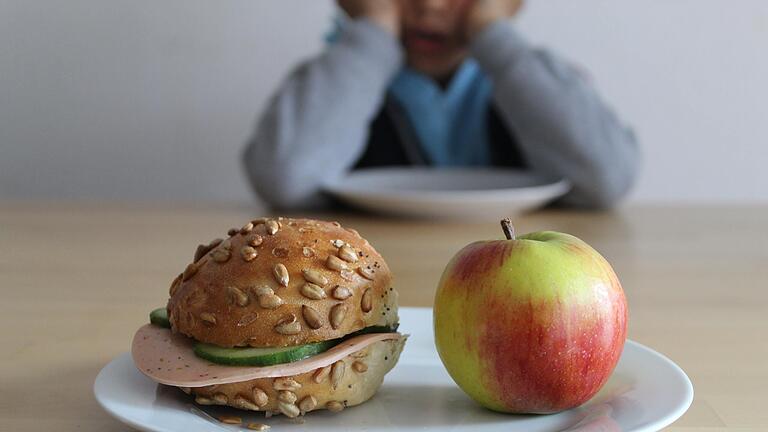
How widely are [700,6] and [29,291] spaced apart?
230cm

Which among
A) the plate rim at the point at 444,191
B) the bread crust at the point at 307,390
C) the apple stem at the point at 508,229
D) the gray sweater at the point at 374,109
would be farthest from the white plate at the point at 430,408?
the gray sweater at the point at 374,109

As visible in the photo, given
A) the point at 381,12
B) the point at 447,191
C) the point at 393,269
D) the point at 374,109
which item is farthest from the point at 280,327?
the point at 381,12

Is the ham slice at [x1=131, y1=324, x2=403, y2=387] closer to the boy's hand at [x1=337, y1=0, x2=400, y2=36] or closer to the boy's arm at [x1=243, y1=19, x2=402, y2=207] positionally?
the boy's arm at [x1=243, y1=19, x2=402, y2=207]

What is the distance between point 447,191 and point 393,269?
23.6 inches

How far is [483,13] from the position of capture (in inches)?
79.5

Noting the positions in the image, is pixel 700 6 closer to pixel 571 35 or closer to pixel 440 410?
pixel 571 35

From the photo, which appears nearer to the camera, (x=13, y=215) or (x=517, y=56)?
(x=13, y=215)

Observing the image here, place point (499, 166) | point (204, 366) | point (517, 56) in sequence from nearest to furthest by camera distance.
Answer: point (204, 366)
point (517, 56)
point (499, 166)

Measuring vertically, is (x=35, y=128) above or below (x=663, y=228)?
below

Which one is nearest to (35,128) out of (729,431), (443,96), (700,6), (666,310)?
(443,96)

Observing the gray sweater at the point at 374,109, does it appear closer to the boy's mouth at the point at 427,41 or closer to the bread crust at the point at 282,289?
the boy's mouth at the point at 427,41

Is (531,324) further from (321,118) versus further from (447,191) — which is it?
(321,118)

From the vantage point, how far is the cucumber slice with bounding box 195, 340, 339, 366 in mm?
583

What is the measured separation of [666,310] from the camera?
0.96 m
